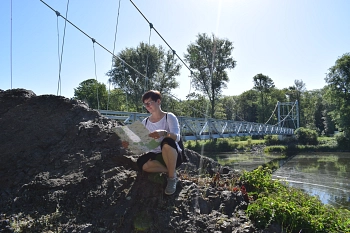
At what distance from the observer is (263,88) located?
40031 millimetres

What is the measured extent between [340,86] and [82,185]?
28.1 m

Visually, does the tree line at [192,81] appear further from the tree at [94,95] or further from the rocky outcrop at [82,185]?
the rocky outcrop at [82,185]

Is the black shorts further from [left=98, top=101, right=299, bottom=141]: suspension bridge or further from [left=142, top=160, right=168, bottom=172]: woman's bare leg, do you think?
[left=98, top=101, right=299, bottom=141]: suspension bridge

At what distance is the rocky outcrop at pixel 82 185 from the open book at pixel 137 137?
0.88ft

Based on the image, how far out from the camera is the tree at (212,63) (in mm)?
25672

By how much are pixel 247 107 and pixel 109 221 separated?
43949mm

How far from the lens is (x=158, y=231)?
6.36 ft

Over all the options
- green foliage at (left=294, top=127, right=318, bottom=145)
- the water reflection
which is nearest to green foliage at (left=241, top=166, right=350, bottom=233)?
the water reflection

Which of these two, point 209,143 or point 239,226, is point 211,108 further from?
point 239,226

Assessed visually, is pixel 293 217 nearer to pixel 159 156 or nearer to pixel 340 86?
pixel 159 156

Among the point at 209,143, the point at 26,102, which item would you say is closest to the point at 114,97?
the point at 209,143

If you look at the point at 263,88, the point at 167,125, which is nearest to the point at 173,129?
the point at 167,125

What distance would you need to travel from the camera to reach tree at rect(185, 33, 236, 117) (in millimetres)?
25672

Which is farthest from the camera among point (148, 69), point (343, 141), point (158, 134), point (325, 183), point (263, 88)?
point (263, 88)
